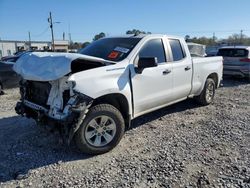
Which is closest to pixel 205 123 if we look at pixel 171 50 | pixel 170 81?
pixel 170 81

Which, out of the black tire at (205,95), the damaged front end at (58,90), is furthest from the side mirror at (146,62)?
the black tire at (205,95)

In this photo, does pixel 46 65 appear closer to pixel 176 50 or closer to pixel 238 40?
pixel 176 50

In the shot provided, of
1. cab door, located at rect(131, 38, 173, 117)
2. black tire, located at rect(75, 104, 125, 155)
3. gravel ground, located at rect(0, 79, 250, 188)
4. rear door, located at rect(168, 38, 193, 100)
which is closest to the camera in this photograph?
gravel ground, located at rect(0, 79, 250, 188)

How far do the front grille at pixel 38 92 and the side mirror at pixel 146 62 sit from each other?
61.3 inches

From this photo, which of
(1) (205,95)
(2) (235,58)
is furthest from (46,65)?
(2) (235,58)

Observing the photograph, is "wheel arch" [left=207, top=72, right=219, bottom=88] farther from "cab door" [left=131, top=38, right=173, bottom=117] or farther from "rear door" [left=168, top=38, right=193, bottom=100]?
"cab door" [left=131, top=38, right=173, bottom=117]

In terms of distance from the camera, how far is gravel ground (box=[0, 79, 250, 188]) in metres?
3.36

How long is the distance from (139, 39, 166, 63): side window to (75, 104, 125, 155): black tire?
1.25m

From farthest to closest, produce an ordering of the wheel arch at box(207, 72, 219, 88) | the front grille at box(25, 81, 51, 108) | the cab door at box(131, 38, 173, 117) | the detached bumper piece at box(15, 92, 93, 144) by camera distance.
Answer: the wheel arch at box(207, 72, 219, 88) → the cab door at box(131, 38, 173, 117) → the front grille at box(25, 81, 51, 108) → the detached bumper piece at box(15, 92, 93, 144)

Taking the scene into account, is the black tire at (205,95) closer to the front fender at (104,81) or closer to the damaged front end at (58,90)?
the front fender at (104,81)

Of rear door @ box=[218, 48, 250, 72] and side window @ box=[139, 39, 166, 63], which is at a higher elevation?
side window @ box=[139, 39, 166, 63]

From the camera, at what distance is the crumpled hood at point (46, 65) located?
3604 millimetres

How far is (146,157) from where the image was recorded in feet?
13.0

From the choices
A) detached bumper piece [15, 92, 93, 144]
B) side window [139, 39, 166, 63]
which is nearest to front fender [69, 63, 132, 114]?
detached bumper piece [15, 92, 93, 144]
